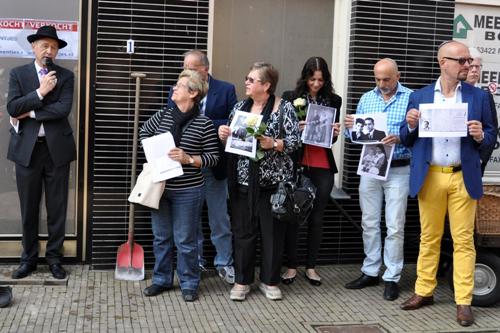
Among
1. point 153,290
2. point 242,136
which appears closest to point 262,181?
point 242,136

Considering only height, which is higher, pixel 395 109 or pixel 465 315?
pixel 395 109

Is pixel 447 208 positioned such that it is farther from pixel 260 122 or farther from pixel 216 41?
pixel 216 41

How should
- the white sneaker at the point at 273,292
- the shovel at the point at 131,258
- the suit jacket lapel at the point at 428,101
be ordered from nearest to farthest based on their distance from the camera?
the suit jacket lapel at the point at 428,101
the white sneaker at the point at 273,292
the shovel at the point at 131,258

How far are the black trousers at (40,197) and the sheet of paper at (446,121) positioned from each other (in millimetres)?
2991

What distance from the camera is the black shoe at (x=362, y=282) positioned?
19.7 ft

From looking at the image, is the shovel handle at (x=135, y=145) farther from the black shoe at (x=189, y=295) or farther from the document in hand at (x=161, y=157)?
the black shoe at (x=189, y=295)

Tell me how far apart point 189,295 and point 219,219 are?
2.61 ft

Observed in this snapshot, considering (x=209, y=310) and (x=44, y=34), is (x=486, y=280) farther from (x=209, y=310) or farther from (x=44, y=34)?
(x=44, y=34)

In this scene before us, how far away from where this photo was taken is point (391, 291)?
5766 millimetres

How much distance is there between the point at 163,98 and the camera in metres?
6.11

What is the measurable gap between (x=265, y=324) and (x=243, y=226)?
84cm

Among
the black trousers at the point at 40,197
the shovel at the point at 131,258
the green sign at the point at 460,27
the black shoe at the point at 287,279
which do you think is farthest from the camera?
the green sign at the point at 460,27

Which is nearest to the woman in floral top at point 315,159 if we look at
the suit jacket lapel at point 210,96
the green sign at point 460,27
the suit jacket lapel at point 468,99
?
the suit jacket lapel at point 210,96

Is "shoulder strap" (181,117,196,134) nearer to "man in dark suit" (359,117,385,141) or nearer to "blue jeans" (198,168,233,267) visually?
"blue jeans" (198,168,233,267)
